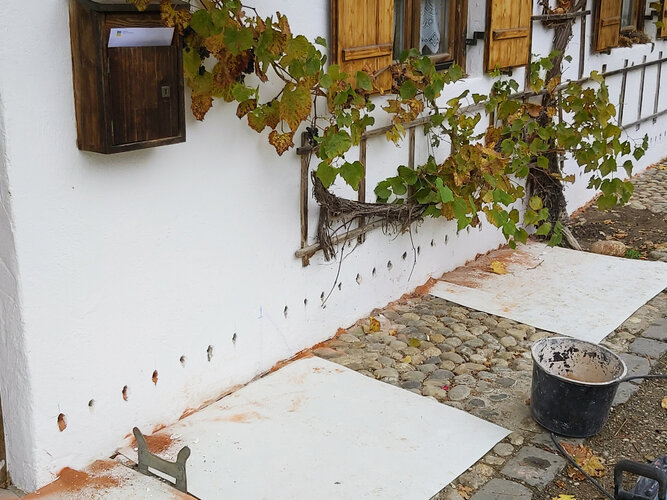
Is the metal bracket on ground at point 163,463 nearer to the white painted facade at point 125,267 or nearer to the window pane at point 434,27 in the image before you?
the white painted facade at point 125,267

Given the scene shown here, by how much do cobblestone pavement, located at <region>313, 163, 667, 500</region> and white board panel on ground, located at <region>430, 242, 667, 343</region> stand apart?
105mm

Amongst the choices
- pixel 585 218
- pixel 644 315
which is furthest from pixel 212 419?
pixel 585 218

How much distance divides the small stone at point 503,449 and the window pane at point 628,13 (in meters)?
6.76

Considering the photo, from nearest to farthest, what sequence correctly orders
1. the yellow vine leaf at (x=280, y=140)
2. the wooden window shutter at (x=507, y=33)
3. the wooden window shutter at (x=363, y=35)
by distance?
1. the yellow vine leaf at (x=280, y=140)
2. the wooden window shutter at (x=363, y=35)
3. the wooden window shutter at (x=507, y=33)

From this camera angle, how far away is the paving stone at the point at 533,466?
376cm

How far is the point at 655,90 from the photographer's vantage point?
996 centimetres

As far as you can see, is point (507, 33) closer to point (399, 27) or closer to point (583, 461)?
point (399, 27)

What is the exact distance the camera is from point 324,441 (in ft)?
13.1

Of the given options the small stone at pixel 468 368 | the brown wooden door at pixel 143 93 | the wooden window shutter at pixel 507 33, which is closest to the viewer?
the brown wooden door at pixel 143 93

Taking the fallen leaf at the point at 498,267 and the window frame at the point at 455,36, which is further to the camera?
the fallen leaf at the point at 498,267

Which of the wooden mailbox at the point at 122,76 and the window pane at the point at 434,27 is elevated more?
the window pane at the point at 434,27

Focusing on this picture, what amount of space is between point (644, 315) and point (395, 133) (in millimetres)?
2243

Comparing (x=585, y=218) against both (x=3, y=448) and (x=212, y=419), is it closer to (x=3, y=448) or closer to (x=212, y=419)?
(x=212, y=419)

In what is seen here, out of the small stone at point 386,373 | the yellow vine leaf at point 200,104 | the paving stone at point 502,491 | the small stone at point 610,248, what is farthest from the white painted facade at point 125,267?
the small stone at point 610,248
